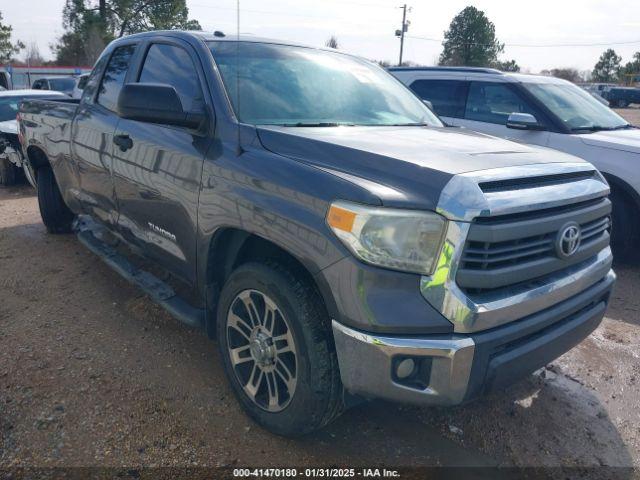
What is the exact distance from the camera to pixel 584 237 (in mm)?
2578

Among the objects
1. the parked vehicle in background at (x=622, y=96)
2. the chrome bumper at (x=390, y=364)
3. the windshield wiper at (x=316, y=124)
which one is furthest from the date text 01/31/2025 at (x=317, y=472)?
the parked vehicle in background at (x=622, y=96)

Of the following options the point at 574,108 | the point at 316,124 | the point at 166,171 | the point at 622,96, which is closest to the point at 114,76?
the point at 166,171

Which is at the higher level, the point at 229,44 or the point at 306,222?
the point at 229,44

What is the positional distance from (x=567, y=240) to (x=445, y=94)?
4731 millimetres

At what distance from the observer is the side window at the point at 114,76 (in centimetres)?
384

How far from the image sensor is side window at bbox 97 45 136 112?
3.84 metres

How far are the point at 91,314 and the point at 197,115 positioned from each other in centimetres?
201

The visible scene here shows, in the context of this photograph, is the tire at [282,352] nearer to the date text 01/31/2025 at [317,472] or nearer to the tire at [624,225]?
the date text 01/31/2025 at [317,472]

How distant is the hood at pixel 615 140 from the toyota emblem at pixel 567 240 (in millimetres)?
3270

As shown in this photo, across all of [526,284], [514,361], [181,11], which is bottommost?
[514,361]

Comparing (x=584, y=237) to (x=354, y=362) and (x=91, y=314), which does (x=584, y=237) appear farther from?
(x=91, y=314)

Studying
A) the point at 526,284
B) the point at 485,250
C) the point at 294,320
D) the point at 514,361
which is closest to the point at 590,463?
the point at 514,361

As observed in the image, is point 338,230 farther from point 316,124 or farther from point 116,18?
point 116,18

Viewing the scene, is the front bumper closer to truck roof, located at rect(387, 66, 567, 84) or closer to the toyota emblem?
the toyota emblem
